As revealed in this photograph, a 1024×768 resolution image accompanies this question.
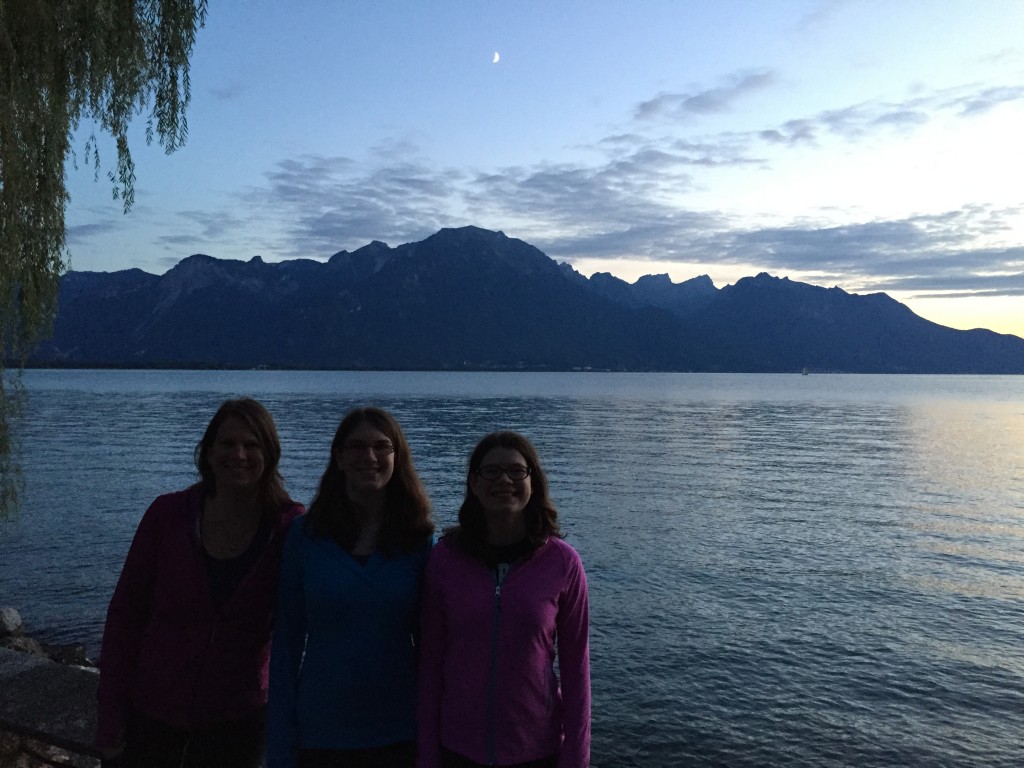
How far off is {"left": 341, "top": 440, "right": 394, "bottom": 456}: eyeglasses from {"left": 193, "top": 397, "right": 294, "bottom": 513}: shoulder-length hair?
0.41 meters

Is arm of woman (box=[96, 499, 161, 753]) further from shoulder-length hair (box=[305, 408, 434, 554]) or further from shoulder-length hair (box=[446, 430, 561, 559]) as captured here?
shoulder-length hair (box=[446, 430, 561, 559])

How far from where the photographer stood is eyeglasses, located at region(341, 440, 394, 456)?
368 cm

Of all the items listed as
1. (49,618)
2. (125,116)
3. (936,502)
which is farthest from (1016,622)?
(49,618)

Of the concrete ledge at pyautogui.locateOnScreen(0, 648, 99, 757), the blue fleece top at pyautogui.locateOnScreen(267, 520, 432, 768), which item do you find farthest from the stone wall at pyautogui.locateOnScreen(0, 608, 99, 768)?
the blue fleece top at pyautogui.locateOnScreen(267, 520, 432, 768)

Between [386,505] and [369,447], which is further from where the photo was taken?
[386,505]

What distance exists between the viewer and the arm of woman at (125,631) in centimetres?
364

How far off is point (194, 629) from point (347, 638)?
31.4 inches

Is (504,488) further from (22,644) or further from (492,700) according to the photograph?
(22,644)

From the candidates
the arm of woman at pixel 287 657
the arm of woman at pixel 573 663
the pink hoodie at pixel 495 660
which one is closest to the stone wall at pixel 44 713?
the arm of woman at pixel 287 657

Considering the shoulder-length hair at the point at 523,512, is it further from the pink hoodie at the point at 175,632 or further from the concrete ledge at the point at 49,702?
the concrete ledge at the point at 49,702

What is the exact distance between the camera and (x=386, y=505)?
3.78m

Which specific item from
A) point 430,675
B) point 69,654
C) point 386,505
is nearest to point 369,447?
point 386,505

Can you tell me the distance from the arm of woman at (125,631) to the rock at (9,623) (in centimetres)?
1251

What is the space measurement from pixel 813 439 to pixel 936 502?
89.3 ft
